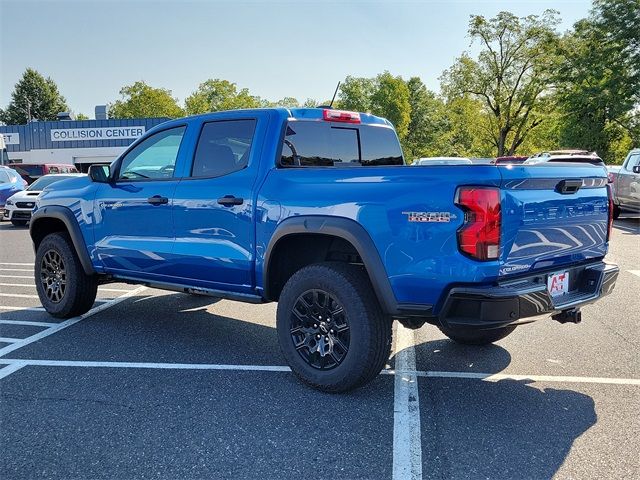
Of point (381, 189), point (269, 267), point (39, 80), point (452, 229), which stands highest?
point (39, 80)

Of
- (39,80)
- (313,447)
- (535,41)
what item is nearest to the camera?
(313,447)

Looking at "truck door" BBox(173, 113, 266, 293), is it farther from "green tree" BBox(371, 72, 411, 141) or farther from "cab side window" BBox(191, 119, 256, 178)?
"green tree" BBox(371, 72, 411, 141)

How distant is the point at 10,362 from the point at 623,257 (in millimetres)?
9309

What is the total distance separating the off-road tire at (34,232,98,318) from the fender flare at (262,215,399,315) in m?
2.83

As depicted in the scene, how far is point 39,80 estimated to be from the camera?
288 feet

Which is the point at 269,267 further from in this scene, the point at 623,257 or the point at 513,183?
the point at 623,257

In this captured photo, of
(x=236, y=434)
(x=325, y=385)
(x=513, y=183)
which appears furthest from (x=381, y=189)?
(x=236, y=434)

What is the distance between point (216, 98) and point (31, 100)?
37.0 metres

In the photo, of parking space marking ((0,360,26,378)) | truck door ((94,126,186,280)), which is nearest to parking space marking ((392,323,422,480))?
truck door ((94,126,186,280))

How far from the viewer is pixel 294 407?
3424 millimetres

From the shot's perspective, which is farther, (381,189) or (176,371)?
(176,371)

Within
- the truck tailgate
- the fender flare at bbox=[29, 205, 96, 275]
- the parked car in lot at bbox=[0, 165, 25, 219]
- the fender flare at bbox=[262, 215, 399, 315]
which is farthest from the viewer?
the parked car in lot at bbox=[0, 165, 25, 219]

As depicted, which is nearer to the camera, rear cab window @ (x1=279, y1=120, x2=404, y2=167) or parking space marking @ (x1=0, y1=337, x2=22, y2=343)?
rear cab window @ (x1=279, y1=120, x2=404, y2=167)

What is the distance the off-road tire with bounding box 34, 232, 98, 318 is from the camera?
211 inches
